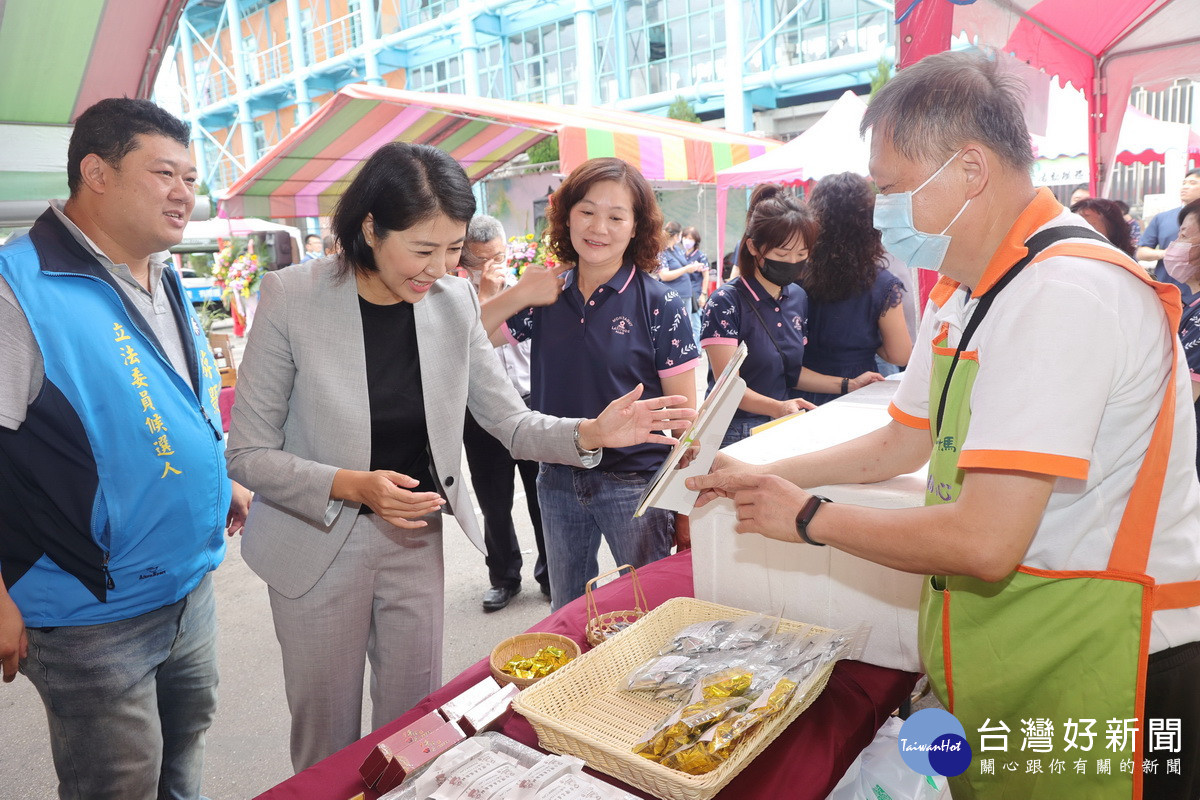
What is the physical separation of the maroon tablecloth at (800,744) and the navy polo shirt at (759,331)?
1.53m

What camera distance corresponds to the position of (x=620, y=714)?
3.93ft

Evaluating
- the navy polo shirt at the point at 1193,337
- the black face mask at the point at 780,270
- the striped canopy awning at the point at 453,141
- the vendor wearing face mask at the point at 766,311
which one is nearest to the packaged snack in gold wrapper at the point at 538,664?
the vendor wearing face mask at the point at 766,311

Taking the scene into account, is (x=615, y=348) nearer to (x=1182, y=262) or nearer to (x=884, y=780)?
(x=884, y=780)

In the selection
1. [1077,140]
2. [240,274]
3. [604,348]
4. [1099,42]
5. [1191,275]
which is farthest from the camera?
[240,274]

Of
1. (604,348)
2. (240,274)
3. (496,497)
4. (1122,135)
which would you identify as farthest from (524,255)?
(1122,135)

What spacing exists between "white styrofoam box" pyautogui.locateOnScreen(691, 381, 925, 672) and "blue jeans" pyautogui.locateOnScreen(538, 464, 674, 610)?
638 mm

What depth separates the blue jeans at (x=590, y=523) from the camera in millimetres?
2250

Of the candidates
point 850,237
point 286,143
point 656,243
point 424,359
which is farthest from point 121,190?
point 286,143

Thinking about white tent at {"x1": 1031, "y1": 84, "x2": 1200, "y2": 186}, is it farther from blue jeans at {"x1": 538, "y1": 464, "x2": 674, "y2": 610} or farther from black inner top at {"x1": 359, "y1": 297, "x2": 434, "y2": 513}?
black inner top at {"x1": 359, "y1": 297, "x2": 434, "y2": 513}

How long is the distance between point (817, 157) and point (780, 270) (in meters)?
5.03

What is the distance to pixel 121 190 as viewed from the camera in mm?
1620

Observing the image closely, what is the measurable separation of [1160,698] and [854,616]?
460 mm

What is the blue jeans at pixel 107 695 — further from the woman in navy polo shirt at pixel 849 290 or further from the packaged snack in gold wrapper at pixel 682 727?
the woman in navy polo shirt at pixel 849 290

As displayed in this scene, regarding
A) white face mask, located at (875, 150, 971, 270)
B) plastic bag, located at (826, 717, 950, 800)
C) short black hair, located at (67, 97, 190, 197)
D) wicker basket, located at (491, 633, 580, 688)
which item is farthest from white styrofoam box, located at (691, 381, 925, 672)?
short black hair, located at (67, 97, 190, 197)
